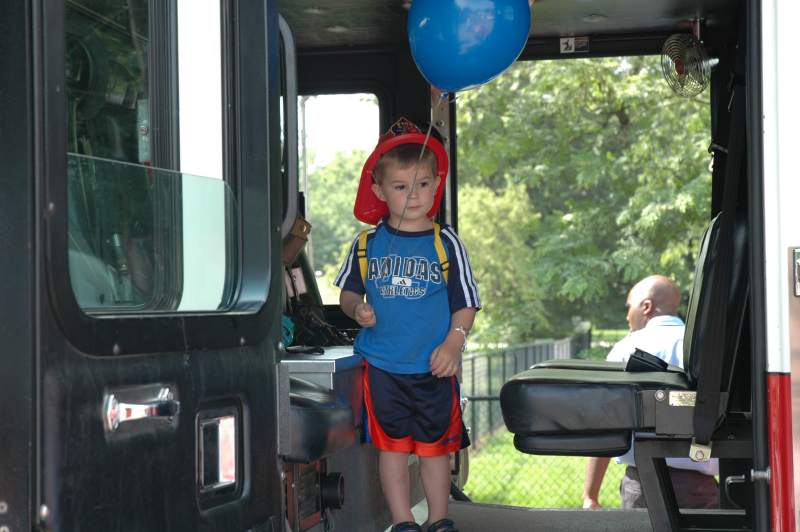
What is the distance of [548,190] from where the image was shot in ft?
57.7

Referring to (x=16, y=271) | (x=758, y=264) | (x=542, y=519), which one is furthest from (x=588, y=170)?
(x=16, y=271)

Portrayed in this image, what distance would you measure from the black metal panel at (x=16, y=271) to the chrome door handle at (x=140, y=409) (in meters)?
0.14

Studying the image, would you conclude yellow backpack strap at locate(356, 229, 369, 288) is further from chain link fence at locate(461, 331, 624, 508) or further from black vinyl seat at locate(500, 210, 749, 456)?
chain link fence at locate(461, 331, 624, 508)

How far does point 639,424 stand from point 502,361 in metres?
10.4

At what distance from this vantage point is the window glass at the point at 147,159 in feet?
5.02

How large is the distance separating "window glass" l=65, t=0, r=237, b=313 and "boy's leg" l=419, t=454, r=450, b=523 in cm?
149

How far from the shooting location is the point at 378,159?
326 centimetres

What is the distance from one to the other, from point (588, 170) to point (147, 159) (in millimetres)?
12097

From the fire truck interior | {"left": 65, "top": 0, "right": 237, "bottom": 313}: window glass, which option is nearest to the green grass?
the fire truck interior

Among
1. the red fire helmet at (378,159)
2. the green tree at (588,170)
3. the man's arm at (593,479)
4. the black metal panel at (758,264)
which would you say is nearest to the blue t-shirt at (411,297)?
the red fire helmet at (378,159)

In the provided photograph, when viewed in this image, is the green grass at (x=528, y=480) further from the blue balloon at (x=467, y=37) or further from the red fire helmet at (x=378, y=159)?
the blue balloon at (x=467, y=37)

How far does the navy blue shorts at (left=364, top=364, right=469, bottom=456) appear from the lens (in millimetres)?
3133

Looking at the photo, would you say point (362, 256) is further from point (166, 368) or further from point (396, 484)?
point (166, 368)

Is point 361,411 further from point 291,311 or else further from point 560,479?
point 560,479
